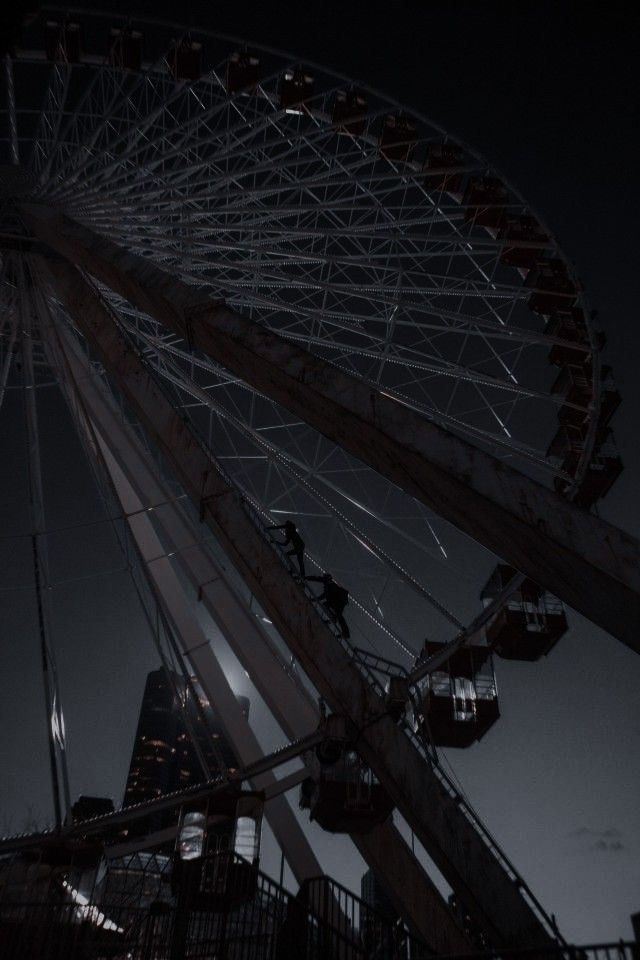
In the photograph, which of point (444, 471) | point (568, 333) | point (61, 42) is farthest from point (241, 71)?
point (444, 471)

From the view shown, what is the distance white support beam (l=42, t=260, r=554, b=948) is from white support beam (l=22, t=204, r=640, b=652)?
A: 6.79 feet

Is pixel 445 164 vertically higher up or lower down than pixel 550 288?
higher up

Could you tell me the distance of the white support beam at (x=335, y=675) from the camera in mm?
5996

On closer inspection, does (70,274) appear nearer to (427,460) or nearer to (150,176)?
(150,176)

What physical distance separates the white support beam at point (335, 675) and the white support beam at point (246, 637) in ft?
8.75

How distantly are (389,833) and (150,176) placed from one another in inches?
495

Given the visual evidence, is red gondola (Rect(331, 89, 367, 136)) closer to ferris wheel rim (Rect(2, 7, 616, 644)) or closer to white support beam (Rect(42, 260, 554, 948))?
ferris wheel rim (Rect(2, 7, 616, 644))

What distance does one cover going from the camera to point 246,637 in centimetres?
1116

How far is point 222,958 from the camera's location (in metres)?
7.22

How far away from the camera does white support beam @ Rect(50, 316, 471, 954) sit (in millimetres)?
9375

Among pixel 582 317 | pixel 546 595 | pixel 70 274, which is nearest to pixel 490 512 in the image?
pixel 70 274

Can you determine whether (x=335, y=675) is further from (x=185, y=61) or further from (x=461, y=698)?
(x=185, y=61)

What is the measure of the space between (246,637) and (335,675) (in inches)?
155

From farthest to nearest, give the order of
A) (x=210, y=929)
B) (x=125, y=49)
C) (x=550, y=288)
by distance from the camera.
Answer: (x=550, y=288) < (x=125, y=49) < (x=210, y=929)
